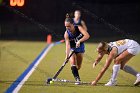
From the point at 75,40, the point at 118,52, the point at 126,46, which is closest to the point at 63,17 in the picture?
the point at 75,40

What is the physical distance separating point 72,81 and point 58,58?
6715mm

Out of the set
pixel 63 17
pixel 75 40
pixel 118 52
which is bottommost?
pixel 63 17

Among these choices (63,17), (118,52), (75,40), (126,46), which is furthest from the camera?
(63,17)

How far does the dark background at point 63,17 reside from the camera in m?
38.0

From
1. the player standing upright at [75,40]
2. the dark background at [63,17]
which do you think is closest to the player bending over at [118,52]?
the player standing upright at [75,40]

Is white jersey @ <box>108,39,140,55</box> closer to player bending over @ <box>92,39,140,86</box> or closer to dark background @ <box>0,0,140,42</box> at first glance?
player bending over @ <box>92,39,140,86</box>

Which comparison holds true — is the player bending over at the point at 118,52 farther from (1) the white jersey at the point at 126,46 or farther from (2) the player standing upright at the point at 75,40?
(2) the player standing upright at the point at 75,40

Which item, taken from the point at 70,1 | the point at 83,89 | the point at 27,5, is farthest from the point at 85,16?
the point at 83,89

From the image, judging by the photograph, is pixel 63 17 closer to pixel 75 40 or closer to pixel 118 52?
pixel 75 40

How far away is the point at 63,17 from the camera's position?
1580 inches

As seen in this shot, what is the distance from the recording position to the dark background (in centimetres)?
3797

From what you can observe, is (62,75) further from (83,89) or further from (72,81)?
(83,89)

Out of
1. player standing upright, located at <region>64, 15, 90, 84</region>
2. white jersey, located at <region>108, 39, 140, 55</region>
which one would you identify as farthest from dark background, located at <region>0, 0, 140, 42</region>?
white jersey, located at <region>108, 39, 140, 55</region>

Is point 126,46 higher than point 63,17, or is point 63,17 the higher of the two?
point 126,46
